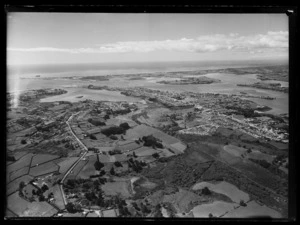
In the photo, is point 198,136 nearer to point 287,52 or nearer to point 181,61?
point 181,61

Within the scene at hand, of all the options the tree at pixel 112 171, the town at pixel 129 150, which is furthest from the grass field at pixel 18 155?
the tree at pixel 112 171

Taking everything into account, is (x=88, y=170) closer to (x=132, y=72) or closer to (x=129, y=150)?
(x=129, y=150)

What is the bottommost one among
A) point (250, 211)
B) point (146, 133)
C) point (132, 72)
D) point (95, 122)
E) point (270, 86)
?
point (250, 211)

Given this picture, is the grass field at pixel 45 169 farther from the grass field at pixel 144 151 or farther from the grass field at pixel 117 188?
the grass field at pixel 144 151

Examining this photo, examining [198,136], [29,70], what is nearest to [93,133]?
[29,70]

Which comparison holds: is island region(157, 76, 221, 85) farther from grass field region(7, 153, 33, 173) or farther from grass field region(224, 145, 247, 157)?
grass field region(7, 153, 33, 173)
